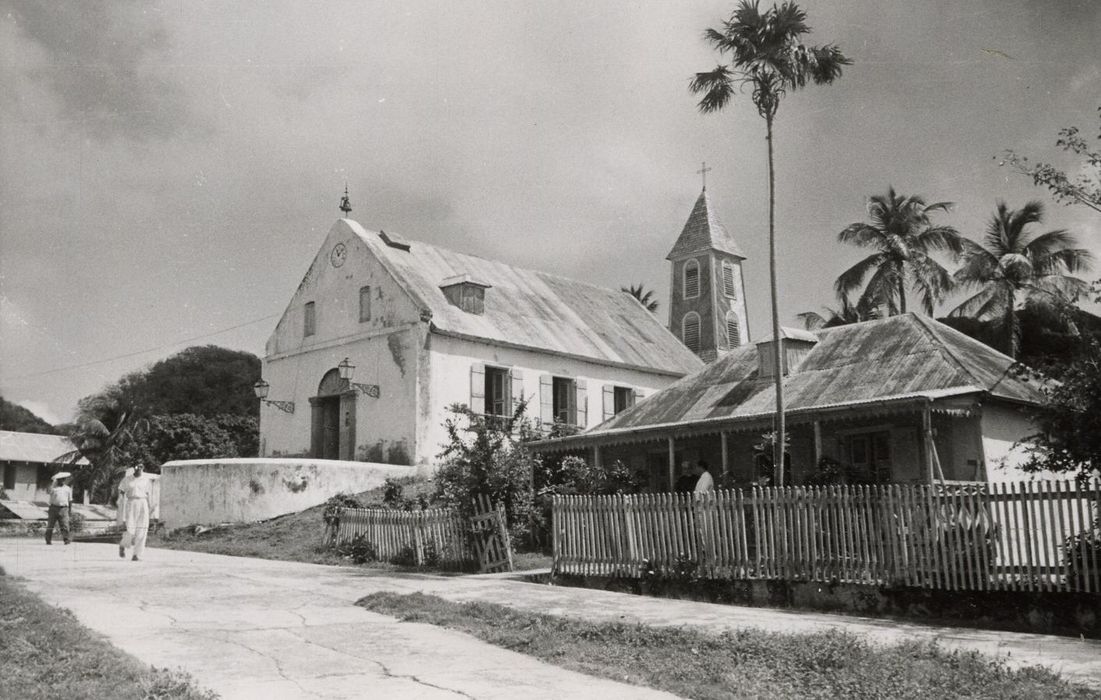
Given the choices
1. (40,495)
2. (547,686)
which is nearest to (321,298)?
(547,686)

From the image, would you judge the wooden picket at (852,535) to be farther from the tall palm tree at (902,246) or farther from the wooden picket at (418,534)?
the tall palm tree at (902,246)

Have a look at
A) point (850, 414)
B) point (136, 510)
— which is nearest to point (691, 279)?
point (850, 414)

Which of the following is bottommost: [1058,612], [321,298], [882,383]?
[1058,612]

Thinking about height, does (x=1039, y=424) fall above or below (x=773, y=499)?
above

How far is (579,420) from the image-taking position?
96.6 feet

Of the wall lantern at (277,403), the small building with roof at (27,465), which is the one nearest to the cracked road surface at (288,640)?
the wall lantern at (277,403)

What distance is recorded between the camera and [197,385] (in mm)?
52938

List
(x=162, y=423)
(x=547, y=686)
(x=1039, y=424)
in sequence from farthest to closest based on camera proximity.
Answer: (x=162, y=423)
(x=1039, y=424)
(x=547, y=686)

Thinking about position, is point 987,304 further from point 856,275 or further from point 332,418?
point 332,418

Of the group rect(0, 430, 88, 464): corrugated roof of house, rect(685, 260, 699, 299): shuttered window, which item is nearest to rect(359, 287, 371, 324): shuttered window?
rect(685, 260, 699, 299): shuttered window

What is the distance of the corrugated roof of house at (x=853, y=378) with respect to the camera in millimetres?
16984

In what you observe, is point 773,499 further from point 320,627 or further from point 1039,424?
point 320,627

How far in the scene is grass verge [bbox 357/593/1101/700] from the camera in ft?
19.5

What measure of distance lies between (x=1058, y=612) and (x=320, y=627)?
274 inches
